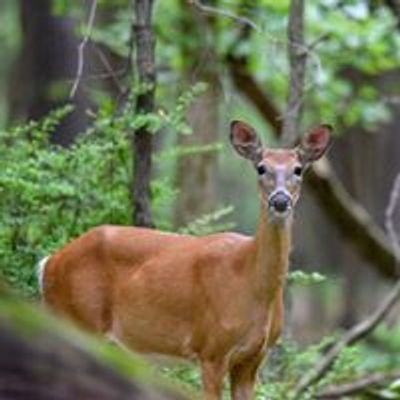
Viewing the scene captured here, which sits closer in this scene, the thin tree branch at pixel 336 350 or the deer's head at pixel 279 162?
the deer's head at pixel 279 162

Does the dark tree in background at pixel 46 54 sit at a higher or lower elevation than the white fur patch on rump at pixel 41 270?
higher

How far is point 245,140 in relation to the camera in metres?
8.72

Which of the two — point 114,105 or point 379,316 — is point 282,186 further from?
point 379,316

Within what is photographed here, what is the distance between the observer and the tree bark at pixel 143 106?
10094mm

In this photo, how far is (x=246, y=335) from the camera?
27.6ft

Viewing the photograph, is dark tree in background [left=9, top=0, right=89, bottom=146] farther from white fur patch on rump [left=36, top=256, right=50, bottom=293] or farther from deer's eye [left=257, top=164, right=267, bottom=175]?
deer's eye [left=257, top=164, right=267, bottom=175]

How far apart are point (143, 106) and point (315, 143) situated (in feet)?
5.68

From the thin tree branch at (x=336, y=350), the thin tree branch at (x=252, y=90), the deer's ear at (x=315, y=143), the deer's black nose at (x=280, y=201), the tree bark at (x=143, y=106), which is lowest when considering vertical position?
the thin tree branch at (x=336, y=350)

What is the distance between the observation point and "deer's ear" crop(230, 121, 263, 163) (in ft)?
28.2

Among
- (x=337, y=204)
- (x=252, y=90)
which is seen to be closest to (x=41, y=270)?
(x=252, y=90)

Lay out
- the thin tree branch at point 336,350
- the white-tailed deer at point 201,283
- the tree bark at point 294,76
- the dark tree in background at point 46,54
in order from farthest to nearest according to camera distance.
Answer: the dark tree in background at point 46,54 < the tree bark at point 294,76 < the thin tree branch at point 336,350 < the white-tailed deer at point 201,283

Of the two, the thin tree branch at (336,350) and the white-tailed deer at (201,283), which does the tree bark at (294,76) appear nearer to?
the thin tree branch at (336,350)

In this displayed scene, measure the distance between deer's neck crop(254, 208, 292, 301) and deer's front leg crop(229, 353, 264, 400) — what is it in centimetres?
38

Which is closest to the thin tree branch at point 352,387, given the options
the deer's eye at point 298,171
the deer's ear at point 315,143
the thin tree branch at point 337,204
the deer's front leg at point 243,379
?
the deer's front leg at point 243,379
